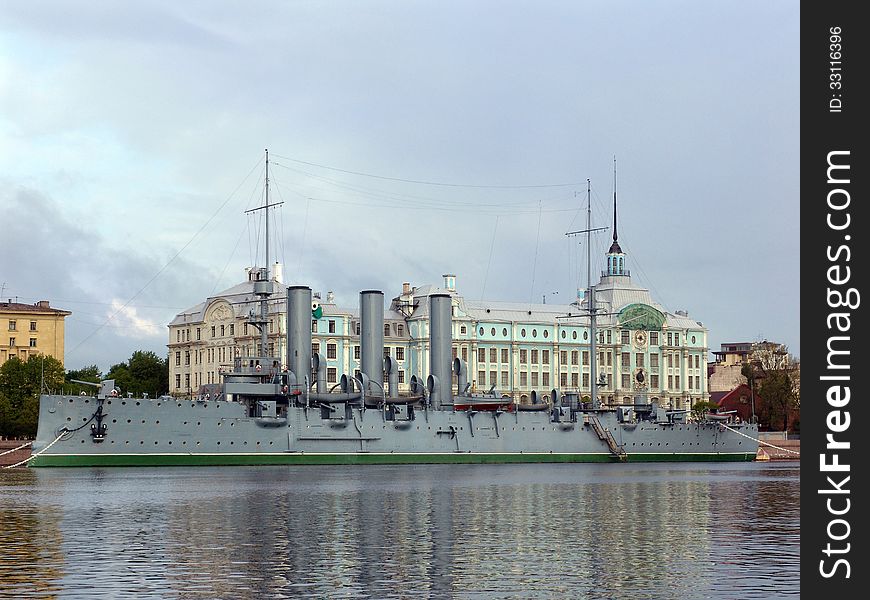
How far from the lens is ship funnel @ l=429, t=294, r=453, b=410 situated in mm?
80000

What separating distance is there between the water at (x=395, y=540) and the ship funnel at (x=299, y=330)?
80.5ft

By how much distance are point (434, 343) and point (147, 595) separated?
198 ft

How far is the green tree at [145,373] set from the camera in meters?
130

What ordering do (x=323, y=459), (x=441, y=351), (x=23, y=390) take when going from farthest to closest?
(x=23, y=390), (x=441, y=351), (x=323, y=459)

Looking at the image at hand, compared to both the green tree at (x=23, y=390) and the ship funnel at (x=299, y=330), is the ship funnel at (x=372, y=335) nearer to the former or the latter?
the ship funnel at (x=299, y=330)

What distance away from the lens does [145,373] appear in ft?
443

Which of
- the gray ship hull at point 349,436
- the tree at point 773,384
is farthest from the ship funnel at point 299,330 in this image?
the tree at point 773,384

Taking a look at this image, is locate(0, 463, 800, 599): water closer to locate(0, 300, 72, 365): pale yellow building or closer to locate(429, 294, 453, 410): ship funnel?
locate(429, 294, 453, 410): ship funnel

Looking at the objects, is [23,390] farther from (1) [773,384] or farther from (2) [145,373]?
(1) [773,384]

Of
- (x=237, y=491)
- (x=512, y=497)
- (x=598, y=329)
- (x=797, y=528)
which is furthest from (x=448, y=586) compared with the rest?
(x=598, y=329)

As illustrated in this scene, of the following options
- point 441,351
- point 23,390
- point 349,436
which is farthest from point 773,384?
point 23,390

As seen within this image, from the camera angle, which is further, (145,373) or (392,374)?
(145,373)

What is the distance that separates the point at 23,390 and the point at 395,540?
73266 millimetres
